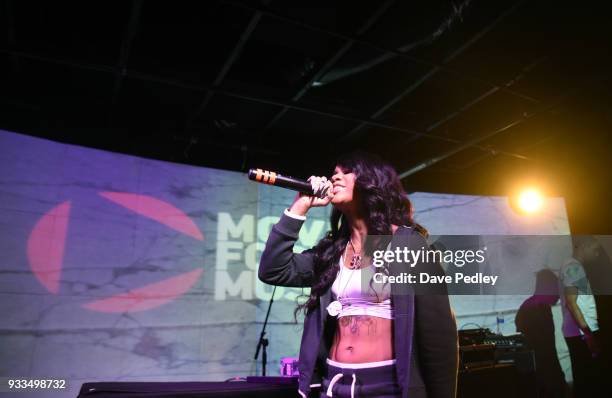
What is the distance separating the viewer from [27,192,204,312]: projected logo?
3939 millimetres

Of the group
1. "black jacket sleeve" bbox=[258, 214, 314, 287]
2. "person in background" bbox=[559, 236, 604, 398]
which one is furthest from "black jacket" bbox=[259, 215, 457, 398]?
"person in background" bbox=[559, 236, 604, 398]

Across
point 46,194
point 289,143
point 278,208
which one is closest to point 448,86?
point 289,143

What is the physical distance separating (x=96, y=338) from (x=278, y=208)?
8.14ft

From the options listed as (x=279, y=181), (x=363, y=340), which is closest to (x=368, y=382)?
(x=363, y=340)

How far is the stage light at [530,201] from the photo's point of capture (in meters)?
5.89

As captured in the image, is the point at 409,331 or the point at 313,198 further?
the point at 313,198

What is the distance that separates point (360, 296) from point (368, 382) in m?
0.31

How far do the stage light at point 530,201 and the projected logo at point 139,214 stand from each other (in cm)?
470

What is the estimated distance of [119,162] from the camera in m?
4.50

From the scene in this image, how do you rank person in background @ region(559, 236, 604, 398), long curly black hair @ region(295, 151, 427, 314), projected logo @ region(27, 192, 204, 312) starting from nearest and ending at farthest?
long curly black hair @ region(295, 151, 427, 314) → projected logo @ region(27, 192, 204, 312) → person in background @ region(559, 236, 604, 398)

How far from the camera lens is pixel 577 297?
4289 mm

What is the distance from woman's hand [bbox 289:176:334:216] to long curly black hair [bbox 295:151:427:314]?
15 cm

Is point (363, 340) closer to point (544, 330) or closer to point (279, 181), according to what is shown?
point (279, 181)

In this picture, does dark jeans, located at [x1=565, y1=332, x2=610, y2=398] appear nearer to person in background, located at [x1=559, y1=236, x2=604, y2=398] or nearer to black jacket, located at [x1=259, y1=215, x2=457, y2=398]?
person in background, located at [x1=559, y1=236, x2=604, y2=398]
